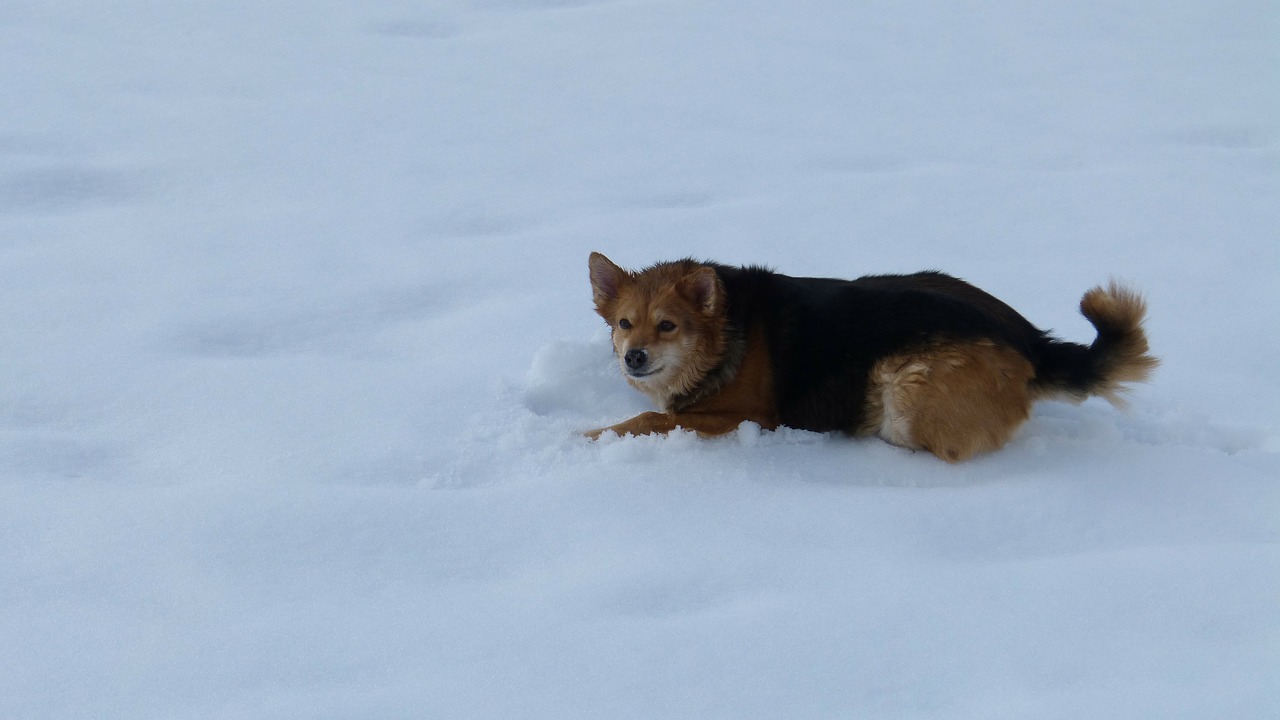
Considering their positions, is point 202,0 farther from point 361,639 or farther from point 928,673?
point 928,673

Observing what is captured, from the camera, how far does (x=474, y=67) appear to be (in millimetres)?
9594

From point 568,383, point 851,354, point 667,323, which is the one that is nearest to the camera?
point 851,354

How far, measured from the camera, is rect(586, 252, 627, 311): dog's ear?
482 cm

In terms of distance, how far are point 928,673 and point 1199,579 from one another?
108 centimetres

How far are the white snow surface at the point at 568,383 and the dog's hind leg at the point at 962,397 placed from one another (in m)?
0.13

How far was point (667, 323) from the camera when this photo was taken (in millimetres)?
4691

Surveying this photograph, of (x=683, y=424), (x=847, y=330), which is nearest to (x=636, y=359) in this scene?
(x=683, y=424)

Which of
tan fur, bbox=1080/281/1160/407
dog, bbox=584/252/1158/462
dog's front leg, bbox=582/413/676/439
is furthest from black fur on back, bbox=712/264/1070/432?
dog's front leg, bbox=582/413/676/439

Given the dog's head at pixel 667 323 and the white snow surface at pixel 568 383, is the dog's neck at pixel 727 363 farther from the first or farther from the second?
the white snow surface at pixel 568 383

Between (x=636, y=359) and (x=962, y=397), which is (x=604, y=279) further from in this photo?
(x=962, y=397)

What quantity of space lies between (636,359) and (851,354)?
38.4 inches

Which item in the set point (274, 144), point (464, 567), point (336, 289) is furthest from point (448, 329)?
point (274, 144)

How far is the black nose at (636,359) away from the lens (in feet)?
15.1

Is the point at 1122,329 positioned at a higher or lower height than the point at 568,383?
higher
